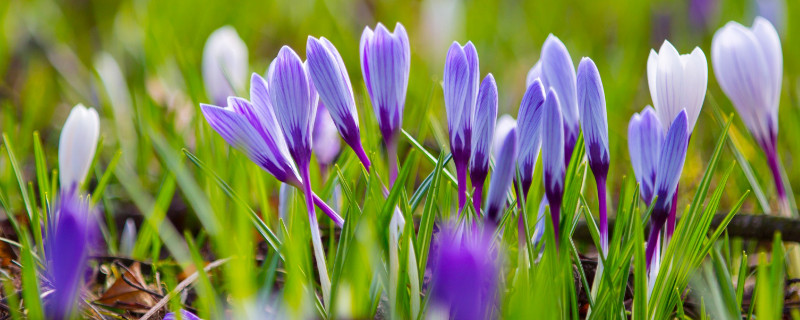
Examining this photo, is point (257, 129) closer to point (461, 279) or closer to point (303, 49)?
point (461, 279)

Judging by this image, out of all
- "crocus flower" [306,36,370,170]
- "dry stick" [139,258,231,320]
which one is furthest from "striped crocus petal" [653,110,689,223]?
"dry stick" [139,258,231,320]

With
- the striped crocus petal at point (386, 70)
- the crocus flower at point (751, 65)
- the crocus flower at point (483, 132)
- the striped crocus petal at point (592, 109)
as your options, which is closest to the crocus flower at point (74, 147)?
the striped crocus petal at point (386, 70)

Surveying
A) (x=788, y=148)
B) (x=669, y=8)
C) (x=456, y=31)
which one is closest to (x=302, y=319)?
(x=788, y=148)

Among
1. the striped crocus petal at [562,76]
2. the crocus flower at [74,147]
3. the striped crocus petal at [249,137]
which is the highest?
the striped crocus petal at [562,76]

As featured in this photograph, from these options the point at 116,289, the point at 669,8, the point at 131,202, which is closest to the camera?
the point at 116,289

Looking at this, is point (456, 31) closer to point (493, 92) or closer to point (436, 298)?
point (493, 92)

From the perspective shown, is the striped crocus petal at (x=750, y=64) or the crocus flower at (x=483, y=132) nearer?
the crocus flower at (x=483, y=132)

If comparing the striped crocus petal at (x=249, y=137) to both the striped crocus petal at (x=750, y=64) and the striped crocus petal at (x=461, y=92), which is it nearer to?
the striped crocus petal at (x=461, y=92)
